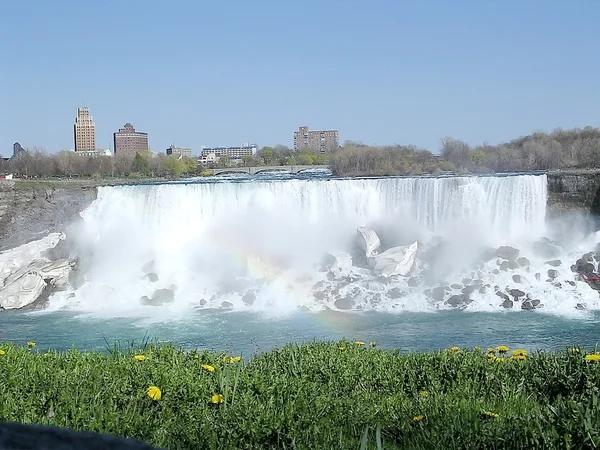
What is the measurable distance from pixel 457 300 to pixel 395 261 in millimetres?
3774

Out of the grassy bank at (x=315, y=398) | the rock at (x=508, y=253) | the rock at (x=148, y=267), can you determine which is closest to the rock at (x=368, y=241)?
the rock at (x=508, y=253)

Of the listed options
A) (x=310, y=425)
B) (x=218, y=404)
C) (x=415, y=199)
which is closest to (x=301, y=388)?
(x=218, y=404)

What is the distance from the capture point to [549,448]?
3189 mm

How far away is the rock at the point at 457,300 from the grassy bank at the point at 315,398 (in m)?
→ 15.9

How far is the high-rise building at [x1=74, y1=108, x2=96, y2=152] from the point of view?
178 meters

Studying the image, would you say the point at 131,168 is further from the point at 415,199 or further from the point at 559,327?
the point at 559,327

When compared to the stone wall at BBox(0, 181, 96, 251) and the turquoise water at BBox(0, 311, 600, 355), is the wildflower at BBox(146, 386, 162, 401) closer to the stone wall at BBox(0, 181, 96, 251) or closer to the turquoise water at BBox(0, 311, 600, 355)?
the turquoise water at BBox(0, 311, 600, 355)

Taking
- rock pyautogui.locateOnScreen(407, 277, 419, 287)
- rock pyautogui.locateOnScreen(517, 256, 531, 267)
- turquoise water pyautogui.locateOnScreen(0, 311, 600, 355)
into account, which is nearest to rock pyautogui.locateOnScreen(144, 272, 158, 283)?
turquoise water pyautogui.locateOnScreen(0, 311, 600, 355)

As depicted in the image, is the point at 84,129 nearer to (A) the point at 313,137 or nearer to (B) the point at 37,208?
(A) the point at 313,137

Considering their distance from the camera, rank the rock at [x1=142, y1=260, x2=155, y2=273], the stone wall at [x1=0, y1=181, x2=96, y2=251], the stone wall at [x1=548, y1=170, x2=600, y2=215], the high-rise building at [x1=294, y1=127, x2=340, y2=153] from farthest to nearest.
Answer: the high-rise building at [x1=294, y1=127, x2=340, y2=153] → the stone wall at [x1=0, y1=181, x2=96, y2=251] → the stone wall at [x1=548, y1=170, x2=600, y2=215] → the rock at [x1=142, y1=260, x2=155, y2=273]

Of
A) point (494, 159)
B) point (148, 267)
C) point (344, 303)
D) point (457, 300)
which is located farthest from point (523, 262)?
point (494, 159)

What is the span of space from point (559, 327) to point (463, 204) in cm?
1124

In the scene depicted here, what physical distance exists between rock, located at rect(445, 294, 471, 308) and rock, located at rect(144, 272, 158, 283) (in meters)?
10.3

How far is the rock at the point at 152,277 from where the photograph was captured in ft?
86.6
